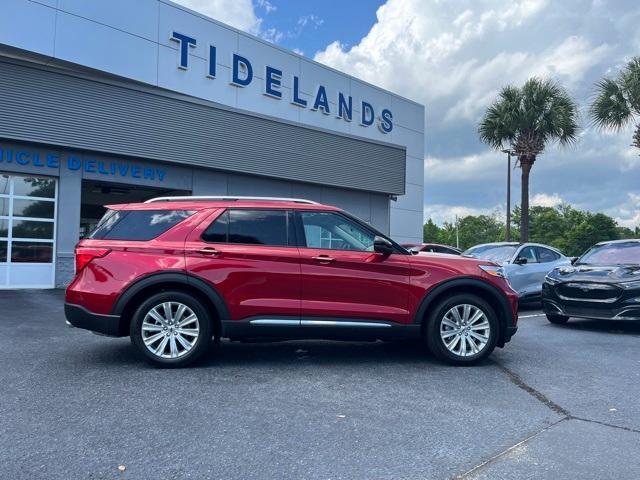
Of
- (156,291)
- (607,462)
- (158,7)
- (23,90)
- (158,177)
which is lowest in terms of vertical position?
(607,462)

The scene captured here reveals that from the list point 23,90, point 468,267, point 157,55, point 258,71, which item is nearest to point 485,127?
point 258,71

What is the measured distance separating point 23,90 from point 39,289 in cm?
500

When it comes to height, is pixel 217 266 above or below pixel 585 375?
above

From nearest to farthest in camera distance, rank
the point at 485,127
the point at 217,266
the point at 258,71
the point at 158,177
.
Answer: the point at 217,266
the point at 158,177
the point at 258,71
the point at 485,127

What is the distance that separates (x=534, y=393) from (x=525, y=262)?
6.63 meters

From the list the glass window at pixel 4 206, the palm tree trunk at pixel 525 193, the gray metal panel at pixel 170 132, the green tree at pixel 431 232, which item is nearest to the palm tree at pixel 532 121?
the palm tree trunk at pixel 525 193

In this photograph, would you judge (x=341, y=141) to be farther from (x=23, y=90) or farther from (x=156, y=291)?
→ (x=156, y=291)

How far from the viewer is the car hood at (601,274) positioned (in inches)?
343

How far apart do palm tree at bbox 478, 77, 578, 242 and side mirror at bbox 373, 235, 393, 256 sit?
1840 centimetres

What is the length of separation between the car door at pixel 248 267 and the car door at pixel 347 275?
0.16 metres

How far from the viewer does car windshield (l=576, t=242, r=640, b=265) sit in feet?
30.8

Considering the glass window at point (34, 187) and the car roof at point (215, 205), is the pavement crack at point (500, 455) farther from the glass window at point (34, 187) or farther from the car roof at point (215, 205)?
the glass window at point (34, 187)

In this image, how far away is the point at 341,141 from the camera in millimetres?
21156

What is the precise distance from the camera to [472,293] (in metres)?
6.25
